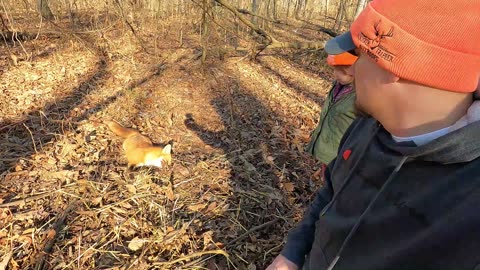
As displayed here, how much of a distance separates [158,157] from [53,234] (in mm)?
1416

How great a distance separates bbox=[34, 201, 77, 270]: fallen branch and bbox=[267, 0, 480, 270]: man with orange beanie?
2.40 meters

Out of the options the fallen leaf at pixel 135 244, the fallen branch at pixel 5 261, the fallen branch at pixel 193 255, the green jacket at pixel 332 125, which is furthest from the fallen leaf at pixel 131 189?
the green jacket at pixel 332 125

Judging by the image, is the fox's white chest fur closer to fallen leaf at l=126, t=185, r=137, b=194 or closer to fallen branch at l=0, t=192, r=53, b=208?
fallen leaf at l=126, t=185, r=137, b=194

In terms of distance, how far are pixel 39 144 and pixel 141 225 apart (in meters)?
2.11

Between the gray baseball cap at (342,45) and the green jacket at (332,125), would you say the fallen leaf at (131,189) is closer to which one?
the green jacket at (332,125)

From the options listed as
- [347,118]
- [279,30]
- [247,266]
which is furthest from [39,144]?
[279,30]

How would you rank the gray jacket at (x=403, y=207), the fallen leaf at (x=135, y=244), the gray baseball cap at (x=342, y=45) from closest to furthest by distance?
the gray jacket at (x=403, y=207) < the gray baseball cap at (x=342, y=45) < the fallen leaf at (x=135, y=244)

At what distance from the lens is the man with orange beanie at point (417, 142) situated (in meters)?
0.86

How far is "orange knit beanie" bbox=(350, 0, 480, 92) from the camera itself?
87cm

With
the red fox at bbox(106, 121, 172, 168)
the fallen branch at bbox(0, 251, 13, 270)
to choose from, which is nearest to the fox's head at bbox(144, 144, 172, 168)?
the red fox at bbox(106, 121, 172, 168)

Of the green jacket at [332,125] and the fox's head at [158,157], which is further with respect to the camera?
the fox's head at [158,157]

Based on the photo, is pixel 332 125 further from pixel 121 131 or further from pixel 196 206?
pixel 121 131

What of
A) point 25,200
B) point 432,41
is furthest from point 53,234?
point 432,41

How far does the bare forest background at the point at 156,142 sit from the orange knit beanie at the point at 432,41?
2241mm
